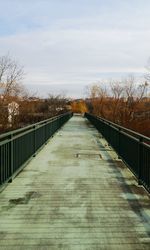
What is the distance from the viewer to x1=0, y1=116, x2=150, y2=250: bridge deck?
3.86 meters

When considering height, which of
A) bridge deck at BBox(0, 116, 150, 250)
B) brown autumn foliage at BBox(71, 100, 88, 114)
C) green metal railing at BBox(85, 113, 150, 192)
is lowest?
bridge deck at BBox(0, 116, 150, 250)

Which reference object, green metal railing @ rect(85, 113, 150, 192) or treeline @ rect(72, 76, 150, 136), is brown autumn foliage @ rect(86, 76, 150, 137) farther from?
green metal railing @ rect(85, 113, 150, 192)

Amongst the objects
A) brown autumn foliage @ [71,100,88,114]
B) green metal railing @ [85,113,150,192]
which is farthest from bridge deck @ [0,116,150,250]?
brown autumn foliage @ [71,100,88,114]

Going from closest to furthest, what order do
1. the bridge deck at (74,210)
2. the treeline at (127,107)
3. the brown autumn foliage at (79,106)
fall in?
the bridge deck at (74,210)
the treeline at (127,107)
the brown autumn foliage at (79,106)

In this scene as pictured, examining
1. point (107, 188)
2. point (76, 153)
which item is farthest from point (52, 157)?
point (107, 188)

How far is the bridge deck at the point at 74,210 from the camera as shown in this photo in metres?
3.86

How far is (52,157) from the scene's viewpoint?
1027cm

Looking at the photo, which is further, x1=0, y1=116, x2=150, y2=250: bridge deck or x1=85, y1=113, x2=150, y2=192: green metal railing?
x1=85, y1=113, x2=150, y2=192: green metal railing

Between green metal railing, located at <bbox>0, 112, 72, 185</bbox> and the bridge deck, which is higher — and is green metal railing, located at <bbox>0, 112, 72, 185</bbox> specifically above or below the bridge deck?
above

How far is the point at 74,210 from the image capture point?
4957 millimetres

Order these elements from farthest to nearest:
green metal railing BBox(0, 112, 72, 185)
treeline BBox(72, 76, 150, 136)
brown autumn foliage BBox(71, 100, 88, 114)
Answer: brown autumn foliage BBox(71, 100, 88, 114)
treeline BBox(72, 76, 150, 136)
green metal railing BBox(0, 112, 72, 185)

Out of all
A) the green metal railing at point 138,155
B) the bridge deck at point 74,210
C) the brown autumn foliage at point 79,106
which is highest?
the brown autumn foliage at point 79,106

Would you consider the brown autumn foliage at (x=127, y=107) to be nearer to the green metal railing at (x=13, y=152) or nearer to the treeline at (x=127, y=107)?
the treeline at (x=127, y=107)

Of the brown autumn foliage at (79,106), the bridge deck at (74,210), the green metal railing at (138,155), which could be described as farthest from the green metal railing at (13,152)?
the brown autumn foliage at (79,106)
